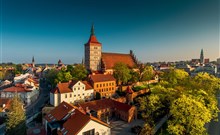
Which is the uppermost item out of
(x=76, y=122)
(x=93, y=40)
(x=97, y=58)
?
(x=93, y=40)

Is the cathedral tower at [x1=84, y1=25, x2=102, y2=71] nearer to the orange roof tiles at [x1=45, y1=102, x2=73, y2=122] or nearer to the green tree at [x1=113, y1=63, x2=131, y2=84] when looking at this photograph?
the green tree at [x1=113, y1=63, x2=131, y2=84]

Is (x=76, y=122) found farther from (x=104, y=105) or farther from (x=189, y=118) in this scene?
(x=189, y=118)

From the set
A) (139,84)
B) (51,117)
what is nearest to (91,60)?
(139,84)

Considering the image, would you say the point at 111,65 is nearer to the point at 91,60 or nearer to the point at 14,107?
the point at 91,60

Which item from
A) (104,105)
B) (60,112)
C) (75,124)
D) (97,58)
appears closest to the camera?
(75,124)

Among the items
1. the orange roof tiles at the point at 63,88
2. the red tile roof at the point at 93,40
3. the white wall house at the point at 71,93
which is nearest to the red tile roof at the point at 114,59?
the red tile roof at the point at 93,40

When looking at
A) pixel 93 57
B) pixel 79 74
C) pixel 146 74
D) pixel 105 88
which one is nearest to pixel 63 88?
pixel 79 74

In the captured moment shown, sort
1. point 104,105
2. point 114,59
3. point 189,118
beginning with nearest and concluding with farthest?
point 189,118 → point 104,105 → point 114,59
